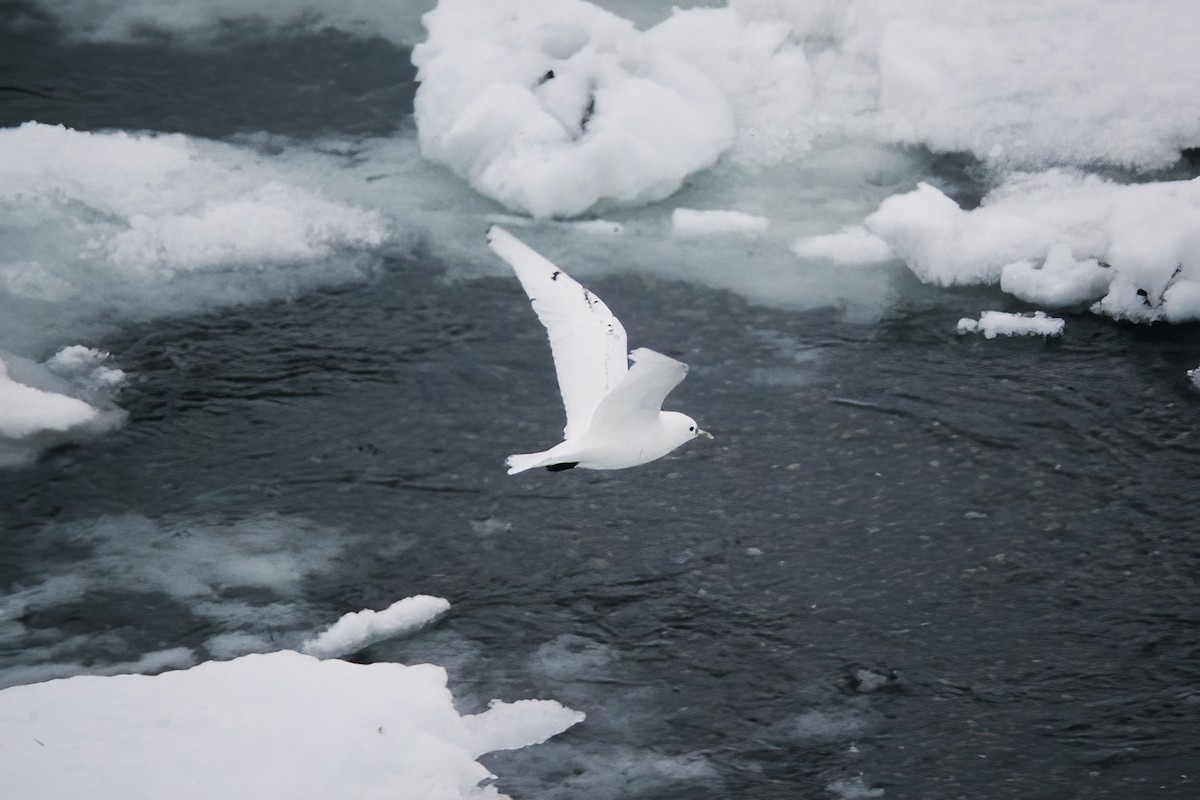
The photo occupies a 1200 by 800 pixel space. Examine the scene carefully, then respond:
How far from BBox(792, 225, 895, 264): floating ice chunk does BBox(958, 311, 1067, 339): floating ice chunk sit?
2.25ft

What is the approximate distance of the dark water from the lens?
16.8ft

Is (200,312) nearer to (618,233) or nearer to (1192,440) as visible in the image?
(618,233)

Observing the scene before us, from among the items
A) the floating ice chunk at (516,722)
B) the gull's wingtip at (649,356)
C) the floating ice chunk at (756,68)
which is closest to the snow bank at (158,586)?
the floating ice chunk at (516,722)

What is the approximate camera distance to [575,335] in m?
5.96

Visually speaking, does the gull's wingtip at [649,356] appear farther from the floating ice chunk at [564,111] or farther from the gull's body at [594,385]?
the floating ice chunk at [564,111]

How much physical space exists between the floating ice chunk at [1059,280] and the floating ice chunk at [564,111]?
1.84m

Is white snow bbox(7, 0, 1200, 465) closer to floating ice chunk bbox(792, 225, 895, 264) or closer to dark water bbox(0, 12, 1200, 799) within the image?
floating ice chunk bbox(792, 225, 895, 264)

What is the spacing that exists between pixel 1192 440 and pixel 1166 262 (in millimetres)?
1112

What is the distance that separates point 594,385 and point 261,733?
1845 millimetres

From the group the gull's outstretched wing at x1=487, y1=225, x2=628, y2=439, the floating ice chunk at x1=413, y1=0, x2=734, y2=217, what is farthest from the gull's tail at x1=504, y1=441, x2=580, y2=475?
the floating ice chunk at x1=413, y1=0, x2=734, y2=217

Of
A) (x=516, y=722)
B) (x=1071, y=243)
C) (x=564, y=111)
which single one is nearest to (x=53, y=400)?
(x=516, y=722)

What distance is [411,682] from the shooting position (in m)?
5.23

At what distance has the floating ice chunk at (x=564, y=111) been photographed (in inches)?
311

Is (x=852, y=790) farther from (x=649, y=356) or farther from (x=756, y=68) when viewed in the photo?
(x=756, y=68)
